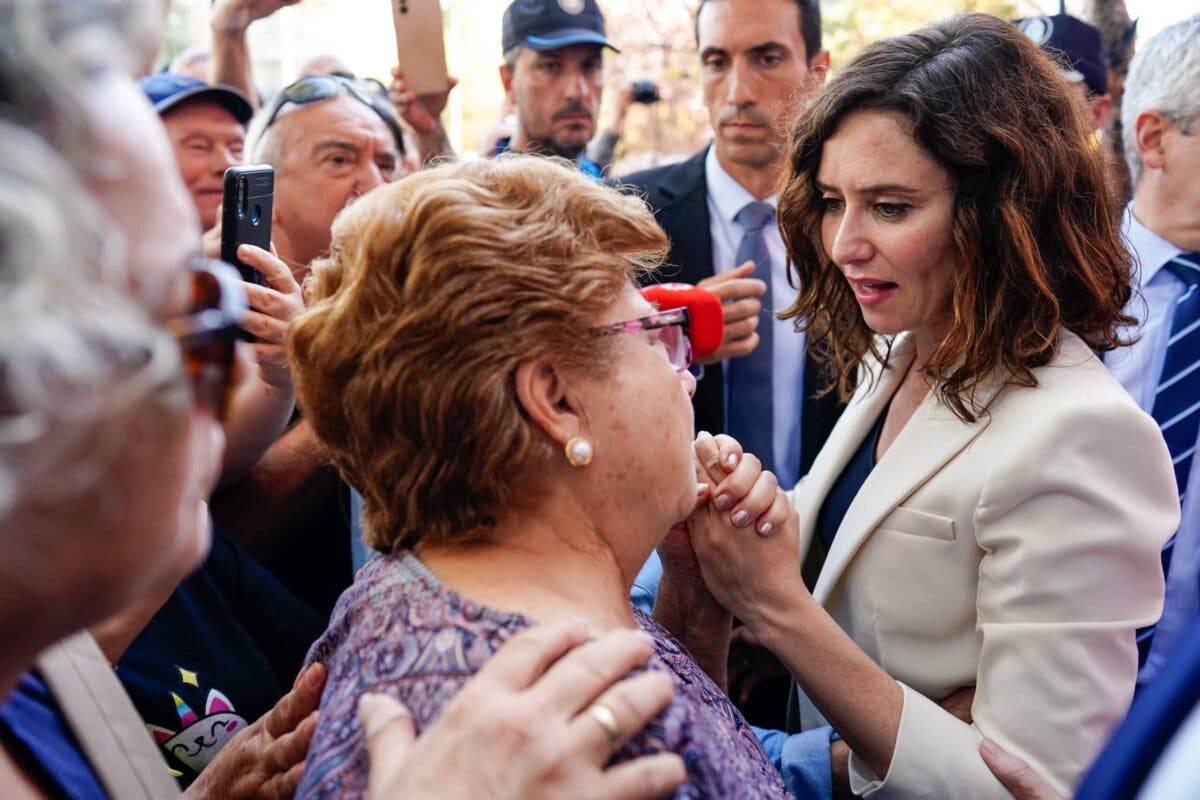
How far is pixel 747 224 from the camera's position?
379 cm

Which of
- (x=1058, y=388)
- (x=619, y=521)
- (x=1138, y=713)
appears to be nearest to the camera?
(x=1138, y=713)

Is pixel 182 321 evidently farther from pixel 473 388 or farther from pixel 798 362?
pixel 798 362

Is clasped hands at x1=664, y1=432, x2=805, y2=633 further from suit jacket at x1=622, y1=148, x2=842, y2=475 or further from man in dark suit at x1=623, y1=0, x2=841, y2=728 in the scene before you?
suit jacket at x1=622, y1=148, x2=842, y2=475

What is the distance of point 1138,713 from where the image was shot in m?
0.88

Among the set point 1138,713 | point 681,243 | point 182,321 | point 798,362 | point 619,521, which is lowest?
point 798,362

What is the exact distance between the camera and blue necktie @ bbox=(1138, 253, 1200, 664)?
2916 mm

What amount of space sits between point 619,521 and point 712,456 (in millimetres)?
418

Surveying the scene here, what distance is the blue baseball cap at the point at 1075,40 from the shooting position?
14.7 ft

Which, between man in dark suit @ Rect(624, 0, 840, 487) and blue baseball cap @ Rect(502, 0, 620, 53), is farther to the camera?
blue baseball cap @ Rect(502, 0, 620, 53)

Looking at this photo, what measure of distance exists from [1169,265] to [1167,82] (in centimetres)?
66

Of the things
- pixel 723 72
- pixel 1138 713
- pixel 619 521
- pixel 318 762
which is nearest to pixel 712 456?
pixel 619 521

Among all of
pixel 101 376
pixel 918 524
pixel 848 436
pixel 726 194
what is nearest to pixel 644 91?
pixel 726 194

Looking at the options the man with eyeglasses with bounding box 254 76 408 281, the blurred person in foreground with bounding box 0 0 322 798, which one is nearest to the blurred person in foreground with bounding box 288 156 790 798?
the blurred person in foreground with bounding box 0 0 322 798

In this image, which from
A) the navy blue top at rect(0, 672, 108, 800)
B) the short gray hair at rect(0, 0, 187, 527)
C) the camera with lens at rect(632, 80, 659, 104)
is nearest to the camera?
the short gray hair at rect(0, 0, 187, 527)
